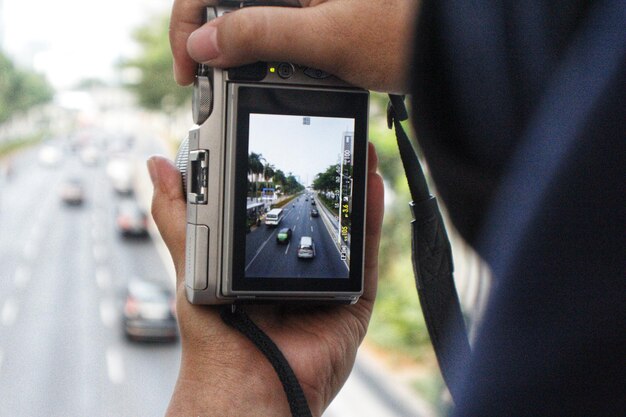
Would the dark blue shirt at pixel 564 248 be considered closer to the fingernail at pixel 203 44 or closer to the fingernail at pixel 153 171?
the fingernail at pixel 203 44

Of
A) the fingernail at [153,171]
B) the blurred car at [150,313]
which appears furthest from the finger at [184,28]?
the blurred car at [150,313]

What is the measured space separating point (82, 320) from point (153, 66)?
188 inches

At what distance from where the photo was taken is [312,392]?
73 centimetres

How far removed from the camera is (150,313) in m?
10.5

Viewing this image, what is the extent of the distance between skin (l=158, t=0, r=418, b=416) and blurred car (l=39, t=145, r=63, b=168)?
24.2 m

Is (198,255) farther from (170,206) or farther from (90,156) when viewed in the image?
(90,156)

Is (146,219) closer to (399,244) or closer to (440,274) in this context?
(399,244)

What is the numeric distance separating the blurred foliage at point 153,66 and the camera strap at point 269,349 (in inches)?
486

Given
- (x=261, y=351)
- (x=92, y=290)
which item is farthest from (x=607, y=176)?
(x=92, y=290)

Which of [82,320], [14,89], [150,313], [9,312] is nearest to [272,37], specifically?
[150,313]

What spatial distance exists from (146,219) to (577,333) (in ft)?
55.4

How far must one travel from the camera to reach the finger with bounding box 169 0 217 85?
649 millimetres

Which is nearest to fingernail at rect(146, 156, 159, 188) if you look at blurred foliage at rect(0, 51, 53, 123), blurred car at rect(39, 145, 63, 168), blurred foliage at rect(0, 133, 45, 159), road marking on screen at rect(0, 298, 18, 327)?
road marking on screen at rect(0, 298, 18, 327)

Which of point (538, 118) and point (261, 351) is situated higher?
point (538, 118)
